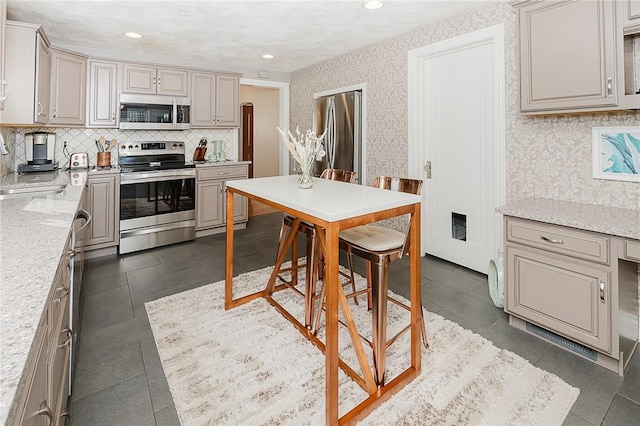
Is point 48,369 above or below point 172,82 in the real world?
below

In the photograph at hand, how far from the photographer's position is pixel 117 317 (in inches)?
98.8

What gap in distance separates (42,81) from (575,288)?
455 cm

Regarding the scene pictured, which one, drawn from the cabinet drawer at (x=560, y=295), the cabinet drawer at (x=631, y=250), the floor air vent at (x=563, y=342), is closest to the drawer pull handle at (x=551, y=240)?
the cabinet drawer at (x=560, y=295)

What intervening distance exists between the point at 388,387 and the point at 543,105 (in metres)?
2.11

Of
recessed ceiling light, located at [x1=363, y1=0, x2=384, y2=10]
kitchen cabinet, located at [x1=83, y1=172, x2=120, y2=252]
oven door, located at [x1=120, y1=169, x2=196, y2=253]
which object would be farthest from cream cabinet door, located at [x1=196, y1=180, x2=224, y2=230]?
recessed ceiling light, located at [x1=363, y1=0, x2=384, y2=10]

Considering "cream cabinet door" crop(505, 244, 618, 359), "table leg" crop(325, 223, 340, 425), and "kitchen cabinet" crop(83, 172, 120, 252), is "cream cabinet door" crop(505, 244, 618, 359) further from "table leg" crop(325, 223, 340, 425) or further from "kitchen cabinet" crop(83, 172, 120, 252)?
"kitchen cabinet" crop(83, 172, 120, 252)

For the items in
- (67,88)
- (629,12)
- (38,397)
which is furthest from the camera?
(67,88)

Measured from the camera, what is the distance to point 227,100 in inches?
195

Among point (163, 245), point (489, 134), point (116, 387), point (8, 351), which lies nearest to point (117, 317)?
point (116, 387)

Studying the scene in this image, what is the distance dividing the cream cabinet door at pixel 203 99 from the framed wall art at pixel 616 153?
14.3 ft

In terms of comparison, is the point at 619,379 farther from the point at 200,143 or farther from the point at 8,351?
the point at 200,143

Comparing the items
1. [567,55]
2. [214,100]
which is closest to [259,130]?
[214,100]

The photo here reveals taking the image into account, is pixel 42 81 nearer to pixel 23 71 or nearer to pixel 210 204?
pixel 23 71

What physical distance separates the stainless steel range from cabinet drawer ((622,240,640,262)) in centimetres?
428
